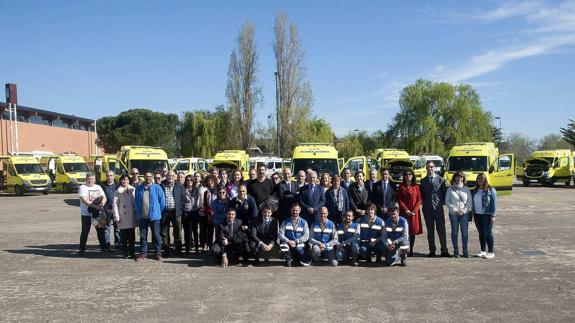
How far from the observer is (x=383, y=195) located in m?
10.5

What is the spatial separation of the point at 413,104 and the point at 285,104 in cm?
1553

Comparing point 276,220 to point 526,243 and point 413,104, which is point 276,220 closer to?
point 526,243

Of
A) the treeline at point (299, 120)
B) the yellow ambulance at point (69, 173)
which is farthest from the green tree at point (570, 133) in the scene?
the yellow ambulance at point (69, 173)

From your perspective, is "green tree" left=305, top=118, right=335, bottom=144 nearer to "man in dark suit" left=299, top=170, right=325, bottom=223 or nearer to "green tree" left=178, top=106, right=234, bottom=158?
"green tree" left=178, top=106, right=234, bottom=158

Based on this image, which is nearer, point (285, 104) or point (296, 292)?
point (296, 292)

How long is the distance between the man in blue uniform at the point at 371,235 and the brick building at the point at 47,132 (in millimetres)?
51572

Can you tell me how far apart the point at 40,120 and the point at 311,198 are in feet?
221

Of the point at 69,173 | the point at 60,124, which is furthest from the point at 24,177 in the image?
the point at 60,124

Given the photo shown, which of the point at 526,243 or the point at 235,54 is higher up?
the point at 235,54

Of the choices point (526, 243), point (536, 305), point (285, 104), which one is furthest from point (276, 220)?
point (285, 104)

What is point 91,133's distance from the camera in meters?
81.8

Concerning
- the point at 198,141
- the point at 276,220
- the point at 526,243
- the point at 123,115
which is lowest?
the point at 526,243

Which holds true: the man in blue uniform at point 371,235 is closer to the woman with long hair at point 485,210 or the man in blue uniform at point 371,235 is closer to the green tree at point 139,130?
the woman with long hair at point 485,210

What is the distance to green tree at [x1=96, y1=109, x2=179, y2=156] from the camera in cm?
7312
